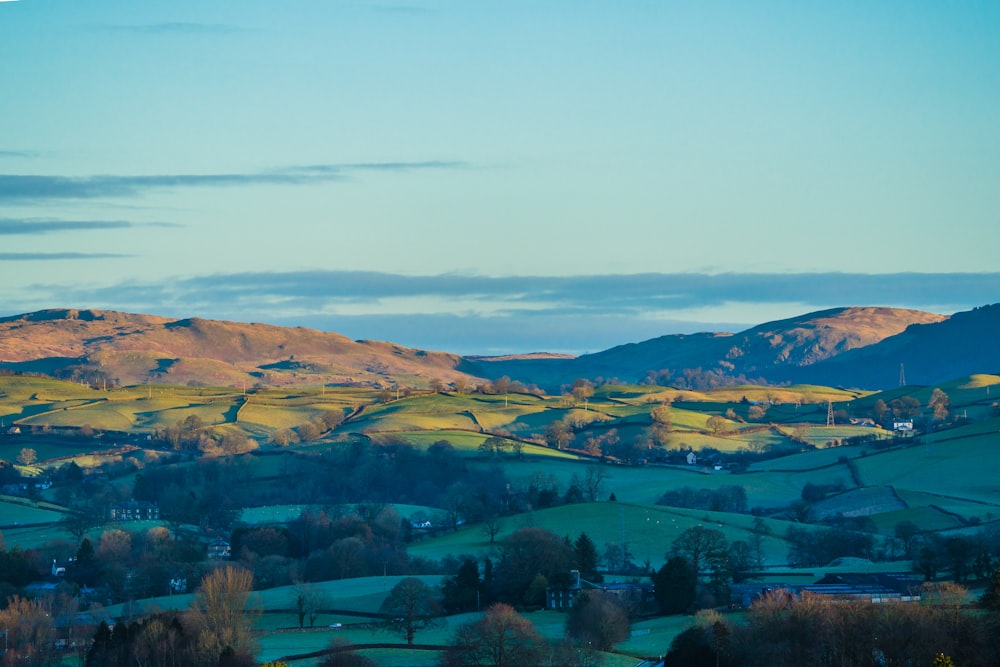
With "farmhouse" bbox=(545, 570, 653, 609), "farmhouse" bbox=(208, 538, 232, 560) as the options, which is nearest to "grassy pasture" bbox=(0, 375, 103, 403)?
"farmhouse" bbox=(208, 538, 232, 560)

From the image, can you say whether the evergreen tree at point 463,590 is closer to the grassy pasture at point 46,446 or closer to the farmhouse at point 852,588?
the farmhouse at point 852,588

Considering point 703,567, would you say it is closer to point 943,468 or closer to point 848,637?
point 848,637

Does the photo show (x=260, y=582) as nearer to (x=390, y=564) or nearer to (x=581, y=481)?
(x=390, y=564)

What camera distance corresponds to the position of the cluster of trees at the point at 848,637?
160ft

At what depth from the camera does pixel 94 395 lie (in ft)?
539

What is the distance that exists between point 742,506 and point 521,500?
49.2 ft

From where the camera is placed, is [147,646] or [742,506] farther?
[742,506]

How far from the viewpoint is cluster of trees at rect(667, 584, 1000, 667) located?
160 ft

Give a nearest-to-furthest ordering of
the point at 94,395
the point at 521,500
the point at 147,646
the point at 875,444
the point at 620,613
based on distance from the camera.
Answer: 1. the point at 147,646
2. the point at 620,613
3. the point at 521,500
4. the point at 875,444
5. the point at 94,395

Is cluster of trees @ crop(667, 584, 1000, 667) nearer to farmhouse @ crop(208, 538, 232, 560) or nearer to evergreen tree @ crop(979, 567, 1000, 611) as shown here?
evergreen tree @ crop(979, 567, 1000, 611)

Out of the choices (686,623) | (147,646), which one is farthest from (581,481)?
(147,646)

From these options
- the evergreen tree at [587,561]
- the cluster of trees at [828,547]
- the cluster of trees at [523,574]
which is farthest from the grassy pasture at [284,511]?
the cluster of trees at [828,547]

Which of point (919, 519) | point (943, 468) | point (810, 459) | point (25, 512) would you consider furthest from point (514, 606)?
point (810, 459)

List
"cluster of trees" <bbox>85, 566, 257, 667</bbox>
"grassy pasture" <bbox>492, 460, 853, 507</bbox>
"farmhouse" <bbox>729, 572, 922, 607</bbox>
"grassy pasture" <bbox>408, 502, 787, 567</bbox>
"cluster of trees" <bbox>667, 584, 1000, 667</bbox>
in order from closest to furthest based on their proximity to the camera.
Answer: "cluster of trees" <bbox>667, 584, 1000, 667</bbox> → "cluster of trees" <bbox>85, 566, 257, 667</bbox> → "farmhouse" <bbox>729, 572, 922, 607</bbox> → "grassy pasture" <bbox>408, 502, 787, 567</bbox> → "grassy pasture" <bbox>492, 460, 853, 507</bbox>
